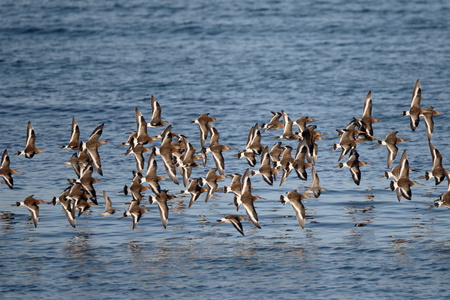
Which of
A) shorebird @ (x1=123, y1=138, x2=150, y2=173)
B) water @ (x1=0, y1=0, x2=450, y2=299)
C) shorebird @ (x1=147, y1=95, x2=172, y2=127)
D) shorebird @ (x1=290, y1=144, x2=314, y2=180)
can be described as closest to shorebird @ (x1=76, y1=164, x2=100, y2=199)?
water @ (x1=0, y1=0, x2=450, y2=299)

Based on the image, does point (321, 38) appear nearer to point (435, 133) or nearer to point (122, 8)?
point (122, 8)

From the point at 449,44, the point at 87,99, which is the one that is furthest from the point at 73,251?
the point at 449,44

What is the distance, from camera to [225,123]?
1120 inches

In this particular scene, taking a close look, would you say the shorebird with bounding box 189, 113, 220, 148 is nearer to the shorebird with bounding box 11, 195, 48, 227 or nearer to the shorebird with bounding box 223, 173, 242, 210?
the shorebird with bounding box 223, 173, 242, 210

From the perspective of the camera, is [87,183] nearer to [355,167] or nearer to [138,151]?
[138,151]

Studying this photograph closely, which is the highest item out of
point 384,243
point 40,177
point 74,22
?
point 74,22

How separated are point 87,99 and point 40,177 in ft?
36.7

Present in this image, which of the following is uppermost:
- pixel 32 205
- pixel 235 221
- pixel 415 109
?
pixel 415 109

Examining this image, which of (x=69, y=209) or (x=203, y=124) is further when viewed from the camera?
(x=203, y=124)

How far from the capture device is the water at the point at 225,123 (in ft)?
50.3

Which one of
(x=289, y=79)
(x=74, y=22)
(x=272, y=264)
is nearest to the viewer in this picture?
(x=272, y=264)

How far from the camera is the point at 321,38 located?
149 feet

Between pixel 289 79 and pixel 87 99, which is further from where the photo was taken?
pixel 289 79

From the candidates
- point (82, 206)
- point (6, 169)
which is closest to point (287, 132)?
point (82, 206)
